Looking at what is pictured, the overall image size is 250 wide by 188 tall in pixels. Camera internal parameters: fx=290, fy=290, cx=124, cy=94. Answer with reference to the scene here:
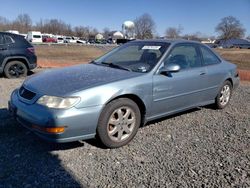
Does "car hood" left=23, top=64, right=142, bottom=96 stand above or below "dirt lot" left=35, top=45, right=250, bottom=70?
above

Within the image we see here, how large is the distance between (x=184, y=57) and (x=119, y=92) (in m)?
1.74

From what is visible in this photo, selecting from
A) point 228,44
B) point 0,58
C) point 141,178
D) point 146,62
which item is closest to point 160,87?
point 146,62

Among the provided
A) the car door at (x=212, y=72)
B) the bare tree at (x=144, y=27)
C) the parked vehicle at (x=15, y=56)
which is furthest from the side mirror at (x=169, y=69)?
the bare tree at (x=144, y=27)

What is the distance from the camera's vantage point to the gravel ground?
125 inches

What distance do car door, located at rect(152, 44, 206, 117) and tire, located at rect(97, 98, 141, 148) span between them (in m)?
0.43

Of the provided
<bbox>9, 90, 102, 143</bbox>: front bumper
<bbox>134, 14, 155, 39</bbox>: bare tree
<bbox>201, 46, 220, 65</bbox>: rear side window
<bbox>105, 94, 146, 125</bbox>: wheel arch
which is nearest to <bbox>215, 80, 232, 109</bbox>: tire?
<bbox>201, 46, 220, 65</bbox>: rear side window

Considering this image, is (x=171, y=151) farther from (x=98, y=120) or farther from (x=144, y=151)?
(x=98, y=120)

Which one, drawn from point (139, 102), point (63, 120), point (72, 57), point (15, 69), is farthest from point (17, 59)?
point (72, 57)

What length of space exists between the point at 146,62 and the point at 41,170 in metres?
2.32

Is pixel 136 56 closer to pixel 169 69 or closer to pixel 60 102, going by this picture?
pixel 169 69

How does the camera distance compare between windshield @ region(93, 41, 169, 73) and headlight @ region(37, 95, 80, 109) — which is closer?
headlight @ region(37, 95, 80, 109)

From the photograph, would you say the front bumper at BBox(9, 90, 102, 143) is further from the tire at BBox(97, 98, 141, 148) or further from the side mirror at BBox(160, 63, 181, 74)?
the side mirror at BBox(160, 63, 181, 74)

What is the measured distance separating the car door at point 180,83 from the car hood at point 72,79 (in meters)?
0.48

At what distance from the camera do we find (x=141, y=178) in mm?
3219
